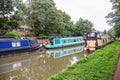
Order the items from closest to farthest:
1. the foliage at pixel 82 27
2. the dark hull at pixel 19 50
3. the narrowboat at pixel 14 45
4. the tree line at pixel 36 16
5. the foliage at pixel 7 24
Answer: the dark hull at pixel 19 50 → the narrowboat at pixel 14 45 → the foliage at pixel 7 24 → the tree line at pixel 36 16 → the foliage at pixel 82 27

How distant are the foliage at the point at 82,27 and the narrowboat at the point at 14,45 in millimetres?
27004

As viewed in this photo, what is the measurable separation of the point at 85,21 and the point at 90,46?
33732mm

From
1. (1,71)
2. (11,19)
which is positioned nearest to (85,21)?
(11,19)

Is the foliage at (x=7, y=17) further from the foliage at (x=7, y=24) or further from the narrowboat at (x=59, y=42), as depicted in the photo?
the narrowboat at (x=59, y=42)

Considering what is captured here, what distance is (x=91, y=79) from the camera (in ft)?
18.5

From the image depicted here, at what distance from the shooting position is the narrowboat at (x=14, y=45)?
1610 cm

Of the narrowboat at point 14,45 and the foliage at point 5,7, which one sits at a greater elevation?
the foliage at point 5,7

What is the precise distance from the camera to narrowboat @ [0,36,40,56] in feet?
52.8

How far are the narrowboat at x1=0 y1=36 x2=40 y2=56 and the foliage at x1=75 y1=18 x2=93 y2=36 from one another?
88.6 feet

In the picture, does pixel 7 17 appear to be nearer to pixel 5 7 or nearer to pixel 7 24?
pixel 7 24

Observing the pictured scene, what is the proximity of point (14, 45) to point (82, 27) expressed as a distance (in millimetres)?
32010

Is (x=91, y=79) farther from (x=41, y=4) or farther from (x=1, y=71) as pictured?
(x=41, y=4)

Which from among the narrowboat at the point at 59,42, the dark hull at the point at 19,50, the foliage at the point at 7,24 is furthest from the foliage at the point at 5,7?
the narrowboat at the point at 59,42

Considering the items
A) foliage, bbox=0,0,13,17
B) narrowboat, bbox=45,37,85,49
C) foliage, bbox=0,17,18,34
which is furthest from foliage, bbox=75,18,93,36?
foliage, bbox=0,0,13,17
